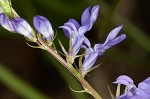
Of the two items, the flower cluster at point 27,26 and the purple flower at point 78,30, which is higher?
the flower cluster at point 27,26

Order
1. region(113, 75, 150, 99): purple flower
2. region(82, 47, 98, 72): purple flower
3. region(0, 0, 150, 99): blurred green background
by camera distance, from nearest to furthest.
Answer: region(113, 75, 150, 99): purple flower → region(82, 47, 98, 72): purple flower → region(0, 0, 150, 99): blurred green background

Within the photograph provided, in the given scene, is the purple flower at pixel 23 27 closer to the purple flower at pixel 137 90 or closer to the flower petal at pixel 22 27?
the flower petal at pixel 22 27

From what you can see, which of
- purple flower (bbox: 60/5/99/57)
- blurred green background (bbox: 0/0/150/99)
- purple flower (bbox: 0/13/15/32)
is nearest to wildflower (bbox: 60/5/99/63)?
purple flower (bbox: 60/5/99/57)

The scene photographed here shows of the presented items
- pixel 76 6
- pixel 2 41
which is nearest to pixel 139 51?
pixel 76 6

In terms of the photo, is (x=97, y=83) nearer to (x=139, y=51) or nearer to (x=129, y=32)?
(x=139, y=51)

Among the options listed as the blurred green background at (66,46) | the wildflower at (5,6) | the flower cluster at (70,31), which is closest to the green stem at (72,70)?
the flower cluster at (70,31)

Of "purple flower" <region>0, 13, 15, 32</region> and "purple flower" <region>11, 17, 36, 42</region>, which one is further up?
"purple flower" <region>0, 13, 15, 32</region>

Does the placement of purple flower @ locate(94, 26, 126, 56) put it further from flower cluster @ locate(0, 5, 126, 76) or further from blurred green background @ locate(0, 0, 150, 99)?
blurred green background @ locate(0, 0, 150, 99)
